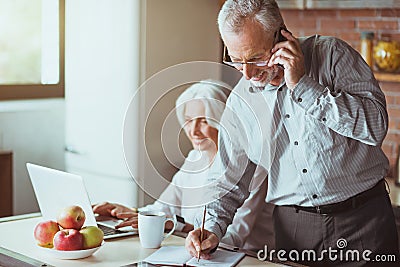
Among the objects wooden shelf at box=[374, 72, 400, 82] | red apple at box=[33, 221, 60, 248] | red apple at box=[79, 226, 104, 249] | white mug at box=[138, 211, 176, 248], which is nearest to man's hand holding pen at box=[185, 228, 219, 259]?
white mug at box=[138, 211, 176, 248]

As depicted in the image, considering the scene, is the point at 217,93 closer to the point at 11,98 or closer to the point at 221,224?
the point at 221,224

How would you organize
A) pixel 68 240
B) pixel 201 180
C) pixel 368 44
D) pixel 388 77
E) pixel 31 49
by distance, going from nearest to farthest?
1. pixel 68 240
2. pixel 201 180
3. pixel 388 77
4. pixel 368 44
5. pixel 31 49

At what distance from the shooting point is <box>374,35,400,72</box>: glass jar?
372 centimetres

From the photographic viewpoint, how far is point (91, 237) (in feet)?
7.22

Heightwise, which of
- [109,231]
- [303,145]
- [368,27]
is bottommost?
[109,231]

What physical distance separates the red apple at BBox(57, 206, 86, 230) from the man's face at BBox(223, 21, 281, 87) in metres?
0.64

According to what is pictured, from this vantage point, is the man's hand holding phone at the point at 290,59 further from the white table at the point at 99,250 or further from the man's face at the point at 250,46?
the white table at the point at 99,250

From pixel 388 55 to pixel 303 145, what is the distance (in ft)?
4.89

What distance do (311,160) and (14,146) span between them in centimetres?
220

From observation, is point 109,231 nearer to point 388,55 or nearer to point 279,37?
Result: point 279,37

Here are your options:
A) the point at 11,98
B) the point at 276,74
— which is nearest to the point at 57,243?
the point at 276,74

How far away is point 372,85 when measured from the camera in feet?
7.48

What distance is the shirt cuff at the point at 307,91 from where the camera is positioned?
2.21 m

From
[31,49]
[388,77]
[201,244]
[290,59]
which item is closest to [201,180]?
[201,244]
